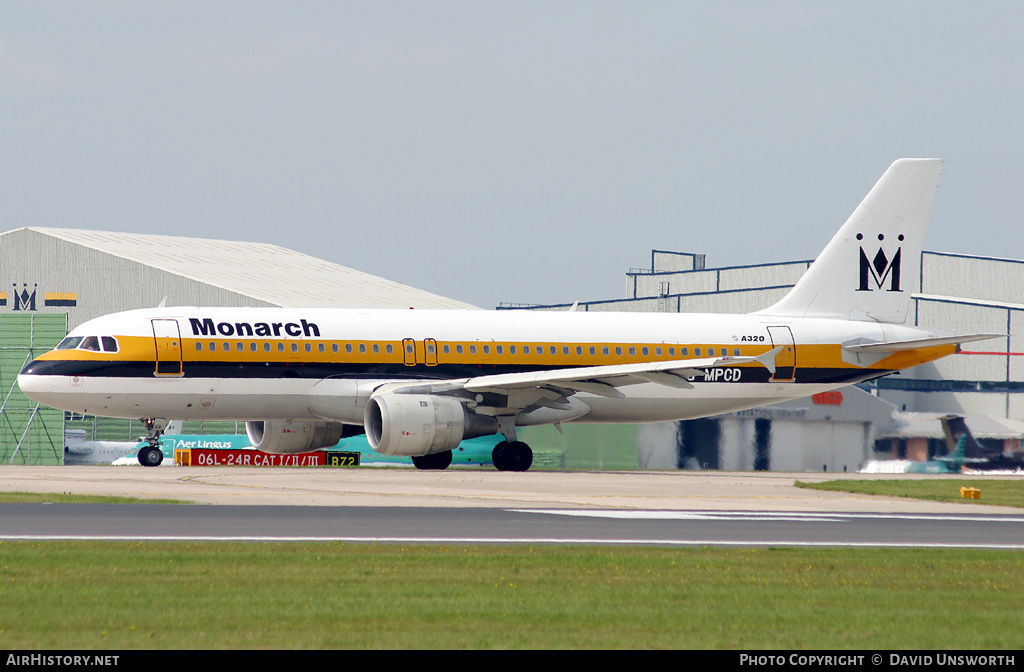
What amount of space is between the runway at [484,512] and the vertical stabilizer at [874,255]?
11509 mm

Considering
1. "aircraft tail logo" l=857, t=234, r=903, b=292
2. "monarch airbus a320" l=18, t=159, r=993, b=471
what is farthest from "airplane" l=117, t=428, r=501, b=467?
"aircraft tail logo" l=857, t=234, r=903, b=292

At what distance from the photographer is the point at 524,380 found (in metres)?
37.3

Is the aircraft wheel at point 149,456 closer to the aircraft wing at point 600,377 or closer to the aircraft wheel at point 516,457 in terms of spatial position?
the aircraft wing at point 600,377

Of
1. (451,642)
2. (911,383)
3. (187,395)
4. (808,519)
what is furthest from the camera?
(911,383)

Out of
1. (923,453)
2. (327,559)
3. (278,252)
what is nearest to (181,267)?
(278,252)

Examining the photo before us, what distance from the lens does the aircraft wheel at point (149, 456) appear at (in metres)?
40.2

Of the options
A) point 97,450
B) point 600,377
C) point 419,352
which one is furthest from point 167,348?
point 97,450

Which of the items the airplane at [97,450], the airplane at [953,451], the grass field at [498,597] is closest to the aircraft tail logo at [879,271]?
the airplane at [953,451]

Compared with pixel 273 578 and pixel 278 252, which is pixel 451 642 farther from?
pixel 278 252

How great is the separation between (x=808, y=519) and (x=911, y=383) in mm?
25316

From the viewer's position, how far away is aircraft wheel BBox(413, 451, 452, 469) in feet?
132

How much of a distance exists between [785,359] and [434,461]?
11590 mm

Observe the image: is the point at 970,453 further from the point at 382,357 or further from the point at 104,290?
the point at 104,290

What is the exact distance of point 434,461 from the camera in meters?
40.6
